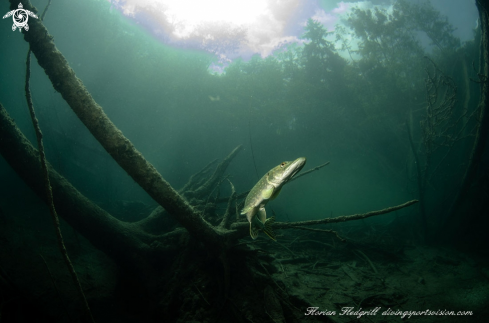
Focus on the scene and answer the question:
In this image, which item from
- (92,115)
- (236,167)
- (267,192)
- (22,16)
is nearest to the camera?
(267,192)

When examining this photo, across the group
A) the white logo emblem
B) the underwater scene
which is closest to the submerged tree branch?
the underwater scene

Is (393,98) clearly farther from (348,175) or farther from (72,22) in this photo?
(72,22)

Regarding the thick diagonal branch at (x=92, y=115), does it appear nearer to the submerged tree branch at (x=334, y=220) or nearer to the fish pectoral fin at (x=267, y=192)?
the submerged tree branch at (x=334, y=220)

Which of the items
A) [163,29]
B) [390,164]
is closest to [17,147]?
[163,29]

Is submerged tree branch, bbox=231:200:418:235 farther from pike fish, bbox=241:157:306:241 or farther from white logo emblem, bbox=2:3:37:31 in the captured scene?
white logo emblem, bbox=2:3:37:31

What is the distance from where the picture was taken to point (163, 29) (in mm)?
14641

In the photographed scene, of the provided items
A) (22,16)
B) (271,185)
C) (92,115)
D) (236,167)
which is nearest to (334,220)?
(271,185)

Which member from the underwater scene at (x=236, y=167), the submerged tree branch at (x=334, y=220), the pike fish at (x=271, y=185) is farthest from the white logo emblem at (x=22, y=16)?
the submerged tree branch at (x=334, y=220)

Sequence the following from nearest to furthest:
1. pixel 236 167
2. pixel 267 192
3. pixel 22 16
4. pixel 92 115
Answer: pixel 267 192 → pixel 22 16 → pixel 92 115 → pixel 236 167

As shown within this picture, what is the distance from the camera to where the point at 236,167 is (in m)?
19.1

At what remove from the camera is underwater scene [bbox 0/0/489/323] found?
9.20 feet

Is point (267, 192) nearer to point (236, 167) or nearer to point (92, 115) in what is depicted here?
point (92, 115)

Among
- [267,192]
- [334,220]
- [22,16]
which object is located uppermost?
[22,16]

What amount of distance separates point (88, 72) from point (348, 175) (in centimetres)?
3239
